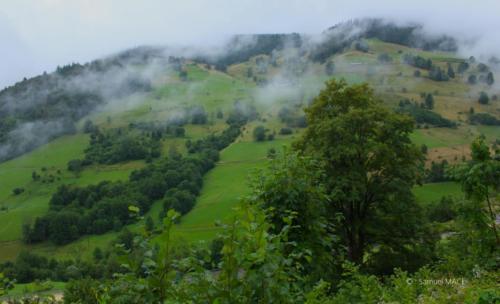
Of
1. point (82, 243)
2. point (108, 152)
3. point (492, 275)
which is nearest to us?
point (492, 275)

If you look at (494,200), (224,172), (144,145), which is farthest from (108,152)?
(494,200)

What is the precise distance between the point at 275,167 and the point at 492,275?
652 centimetres

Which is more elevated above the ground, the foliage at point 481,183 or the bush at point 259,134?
the foliage at point 481,183

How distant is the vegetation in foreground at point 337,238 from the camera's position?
5.45 metres

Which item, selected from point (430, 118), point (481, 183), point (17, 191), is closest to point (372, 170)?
point (481, 183)

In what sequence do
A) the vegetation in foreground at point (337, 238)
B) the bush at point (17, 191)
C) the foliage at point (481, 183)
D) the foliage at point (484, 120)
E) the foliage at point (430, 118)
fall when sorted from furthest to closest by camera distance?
1. the foliage at point (484, 120)
2. the foliage at point (430, 118)
3. the bush at point (17, 191)
4. the foliage at point (481, 183)
5. the vegetation in foreground at point (337, 238)

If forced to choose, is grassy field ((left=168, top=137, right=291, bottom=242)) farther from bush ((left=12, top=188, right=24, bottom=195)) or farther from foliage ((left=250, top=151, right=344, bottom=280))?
bush ((left=12, top=188, right=24, bottom=195))

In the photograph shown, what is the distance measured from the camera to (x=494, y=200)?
46.9 feet

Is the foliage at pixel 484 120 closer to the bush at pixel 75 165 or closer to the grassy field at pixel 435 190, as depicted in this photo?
the grassy field at pixel 435 190

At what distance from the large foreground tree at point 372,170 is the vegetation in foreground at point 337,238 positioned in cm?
6

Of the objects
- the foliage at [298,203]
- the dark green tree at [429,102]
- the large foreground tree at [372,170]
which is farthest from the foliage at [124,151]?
the foliage at [298,203]

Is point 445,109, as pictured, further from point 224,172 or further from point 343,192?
point 343,192

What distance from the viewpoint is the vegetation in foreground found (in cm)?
545

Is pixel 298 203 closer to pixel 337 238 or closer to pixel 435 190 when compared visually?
pixel 337 238
